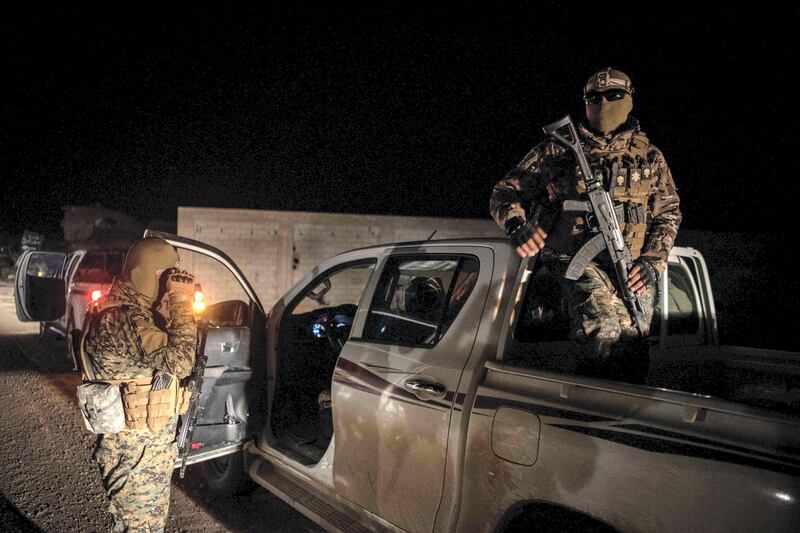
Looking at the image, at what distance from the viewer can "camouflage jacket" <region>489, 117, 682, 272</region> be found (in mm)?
2449

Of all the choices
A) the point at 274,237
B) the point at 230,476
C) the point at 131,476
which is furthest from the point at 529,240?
the point at 274,237

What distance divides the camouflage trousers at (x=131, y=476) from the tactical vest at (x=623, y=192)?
7.25 feet

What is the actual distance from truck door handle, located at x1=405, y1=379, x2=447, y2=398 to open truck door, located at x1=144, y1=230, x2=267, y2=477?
A: 1426 mm

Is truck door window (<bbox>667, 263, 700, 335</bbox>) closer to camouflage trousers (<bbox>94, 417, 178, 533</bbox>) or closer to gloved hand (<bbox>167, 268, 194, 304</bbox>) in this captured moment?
gloved hand (<bbox>167, 268, 194, 304</bbox>)

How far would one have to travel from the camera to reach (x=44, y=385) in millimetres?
6375

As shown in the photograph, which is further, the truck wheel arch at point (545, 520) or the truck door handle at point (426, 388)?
the truck door handle at point (426, 388)

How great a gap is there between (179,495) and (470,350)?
8.95ft

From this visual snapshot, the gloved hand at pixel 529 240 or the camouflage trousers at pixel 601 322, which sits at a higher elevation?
the gloved hand at pixel 529 240

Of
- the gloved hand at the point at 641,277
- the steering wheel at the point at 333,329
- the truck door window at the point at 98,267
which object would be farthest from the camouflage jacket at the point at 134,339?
the truck door window at the point at 98,267

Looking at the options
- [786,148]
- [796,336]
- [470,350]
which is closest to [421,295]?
[470,350]

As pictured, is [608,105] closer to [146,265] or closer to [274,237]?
[146,265]

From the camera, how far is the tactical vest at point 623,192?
96.2 inches

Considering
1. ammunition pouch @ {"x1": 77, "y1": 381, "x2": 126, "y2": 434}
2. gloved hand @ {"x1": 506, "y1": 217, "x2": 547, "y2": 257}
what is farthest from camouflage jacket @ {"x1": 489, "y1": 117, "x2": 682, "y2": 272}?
ammunition pouch @ {"x1": 77, "y1": 381, "x2": 126, "y2": 434}

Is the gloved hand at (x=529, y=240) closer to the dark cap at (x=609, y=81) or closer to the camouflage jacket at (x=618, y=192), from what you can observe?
the camouflage jacket at (x=618, y=192)
